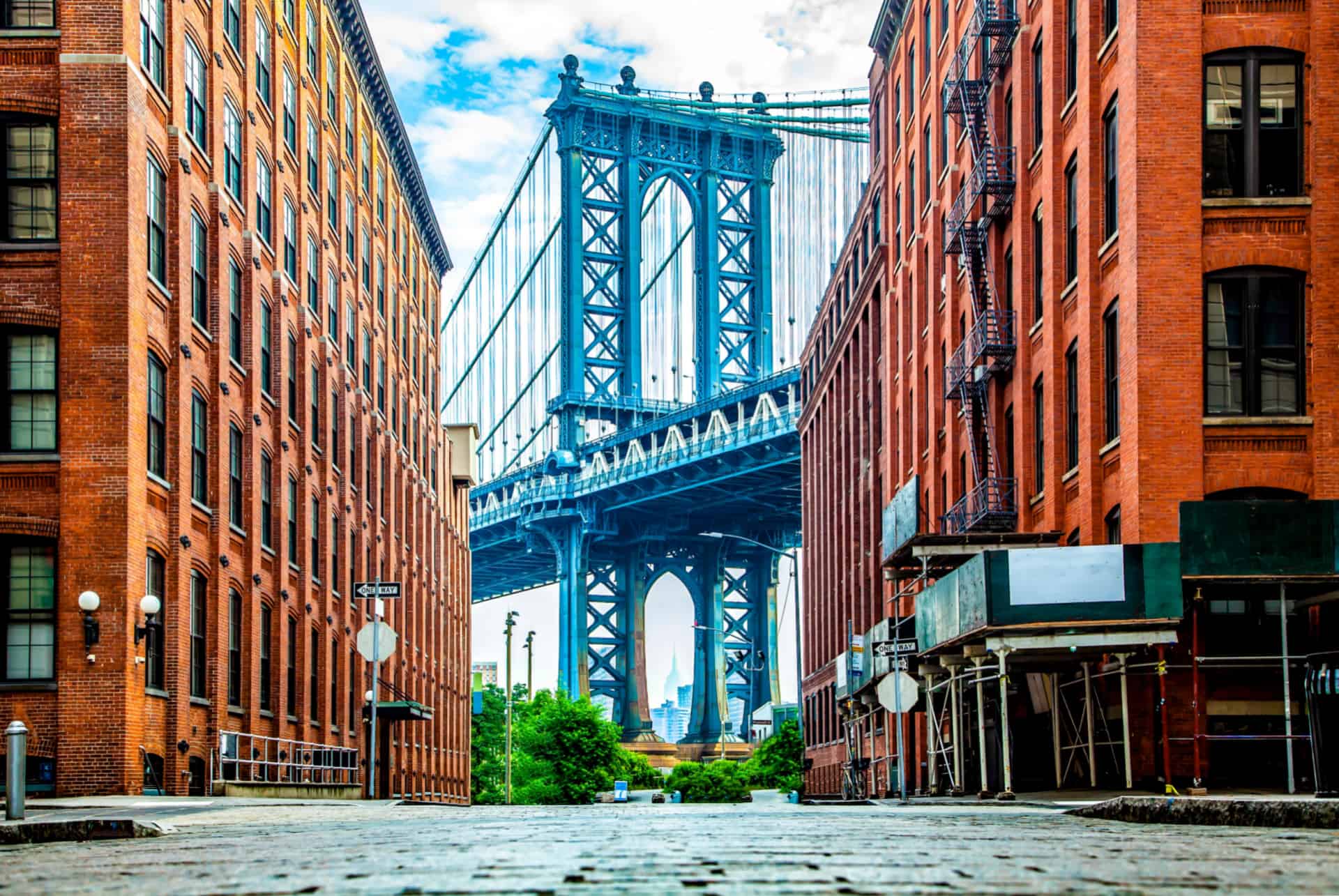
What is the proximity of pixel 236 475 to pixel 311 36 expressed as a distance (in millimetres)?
18565

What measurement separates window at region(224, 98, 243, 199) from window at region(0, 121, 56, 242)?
25.6 ft

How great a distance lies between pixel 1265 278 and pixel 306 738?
2500 centimetres

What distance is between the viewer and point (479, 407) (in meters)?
133

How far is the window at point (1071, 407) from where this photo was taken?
107ft

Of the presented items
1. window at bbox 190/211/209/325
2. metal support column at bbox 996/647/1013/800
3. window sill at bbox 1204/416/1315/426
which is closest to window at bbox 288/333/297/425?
window at bbox 190/211/209/325

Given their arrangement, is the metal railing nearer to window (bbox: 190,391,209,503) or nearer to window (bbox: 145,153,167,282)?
window (bbox: 190,391,209,503)

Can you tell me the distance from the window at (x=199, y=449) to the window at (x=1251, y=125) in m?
18.0

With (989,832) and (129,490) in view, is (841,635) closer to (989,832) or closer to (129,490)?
(129,490)

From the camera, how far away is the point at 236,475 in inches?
1467

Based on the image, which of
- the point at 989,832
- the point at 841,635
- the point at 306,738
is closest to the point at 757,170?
the point at 841,635

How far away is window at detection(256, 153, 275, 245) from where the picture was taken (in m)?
40.6

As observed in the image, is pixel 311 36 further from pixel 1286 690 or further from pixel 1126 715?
pixel 1286 690

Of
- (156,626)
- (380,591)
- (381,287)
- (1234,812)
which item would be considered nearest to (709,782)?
(381,287)

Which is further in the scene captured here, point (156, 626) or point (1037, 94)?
point (1037, 94)
